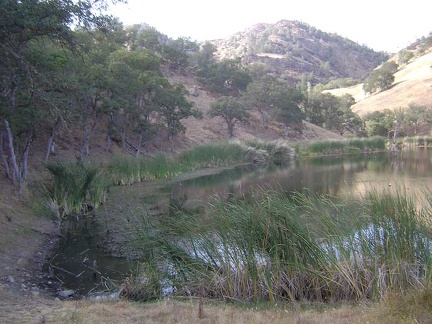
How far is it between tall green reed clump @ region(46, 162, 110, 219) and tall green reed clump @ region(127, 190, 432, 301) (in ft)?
21.0

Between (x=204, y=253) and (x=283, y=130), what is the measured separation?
1810 inches

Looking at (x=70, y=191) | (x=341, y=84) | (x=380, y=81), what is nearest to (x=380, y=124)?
(x=380, y=81)

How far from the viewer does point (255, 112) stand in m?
54.0

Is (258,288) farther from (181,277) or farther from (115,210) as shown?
(115,210)

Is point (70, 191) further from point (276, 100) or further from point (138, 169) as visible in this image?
point (276, 100)

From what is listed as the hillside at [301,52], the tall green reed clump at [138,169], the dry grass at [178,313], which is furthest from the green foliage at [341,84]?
the dry grass at [178,313]

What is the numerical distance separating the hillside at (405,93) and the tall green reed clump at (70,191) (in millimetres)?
61682

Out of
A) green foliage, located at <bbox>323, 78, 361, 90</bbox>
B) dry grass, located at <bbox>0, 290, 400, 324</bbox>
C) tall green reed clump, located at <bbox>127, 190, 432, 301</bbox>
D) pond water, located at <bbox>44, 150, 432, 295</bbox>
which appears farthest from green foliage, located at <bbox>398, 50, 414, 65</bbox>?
dry grass, located at <bbox>0, 290, 400, 324</bbox>

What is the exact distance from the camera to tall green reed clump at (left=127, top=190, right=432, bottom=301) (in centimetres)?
536

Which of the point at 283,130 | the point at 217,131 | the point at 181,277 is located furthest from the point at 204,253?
the point at 283,130

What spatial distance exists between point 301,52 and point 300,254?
448 ft

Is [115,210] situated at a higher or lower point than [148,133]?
lower

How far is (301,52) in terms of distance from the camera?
13488 centimetres

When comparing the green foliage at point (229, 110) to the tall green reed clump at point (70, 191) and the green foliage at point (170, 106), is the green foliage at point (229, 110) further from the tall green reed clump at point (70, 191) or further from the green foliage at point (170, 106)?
the tall green reed clump at point (70, 191)
